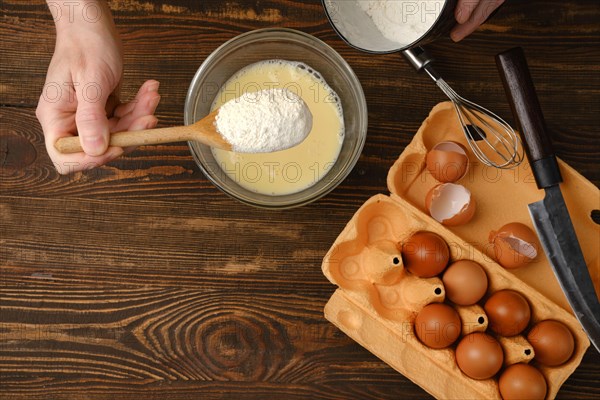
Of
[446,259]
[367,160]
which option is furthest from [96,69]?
[446,259]

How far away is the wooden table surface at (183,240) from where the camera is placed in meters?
1.20

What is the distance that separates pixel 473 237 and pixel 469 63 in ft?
1.27

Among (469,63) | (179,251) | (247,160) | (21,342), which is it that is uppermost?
(469,63)

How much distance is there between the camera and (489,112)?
1.15m

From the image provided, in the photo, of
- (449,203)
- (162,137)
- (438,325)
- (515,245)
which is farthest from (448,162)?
(162,137)

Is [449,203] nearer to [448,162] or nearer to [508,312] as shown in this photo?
[448,162]

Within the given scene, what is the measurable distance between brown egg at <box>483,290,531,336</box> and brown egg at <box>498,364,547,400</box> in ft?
0.23

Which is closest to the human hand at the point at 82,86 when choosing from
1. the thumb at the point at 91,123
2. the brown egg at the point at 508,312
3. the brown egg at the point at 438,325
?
the thumb at the point at 91,123

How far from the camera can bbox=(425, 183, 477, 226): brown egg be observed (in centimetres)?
111

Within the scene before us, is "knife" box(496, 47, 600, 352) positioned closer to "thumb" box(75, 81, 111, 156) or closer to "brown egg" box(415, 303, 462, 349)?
"brown egg" box(415, 303, 462, 349)

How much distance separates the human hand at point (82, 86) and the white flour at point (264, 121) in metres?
0.17

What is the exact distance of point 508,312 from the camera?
3.47 feet

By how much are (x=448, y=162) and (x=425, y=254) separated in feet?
0.62

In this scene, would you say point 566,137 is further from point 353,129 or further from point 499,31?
point 353,129
